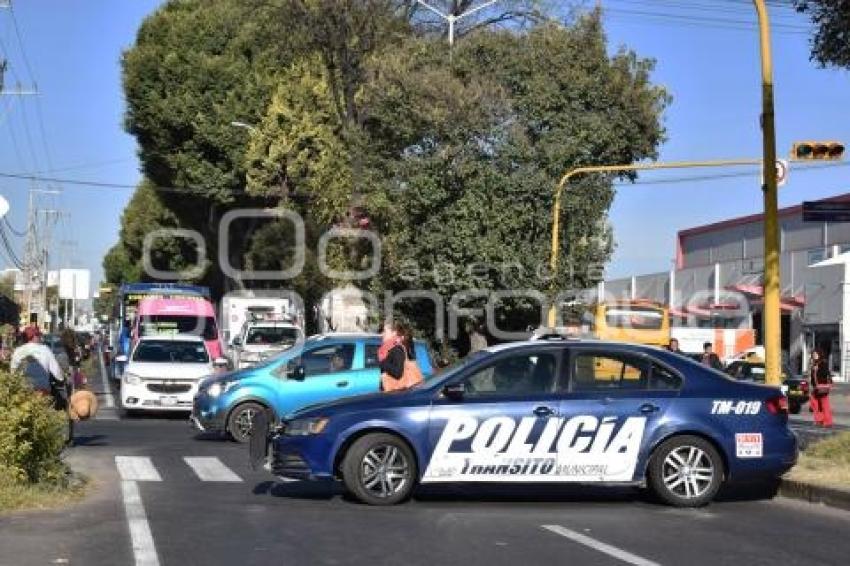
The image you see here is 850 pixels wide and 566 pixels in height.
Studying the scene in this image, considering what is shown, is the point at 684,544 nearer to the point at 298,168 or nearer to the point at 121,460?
the point at 121,460

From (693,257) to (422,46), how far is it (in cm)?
4079

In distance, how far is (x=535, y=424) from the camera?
35.9ft

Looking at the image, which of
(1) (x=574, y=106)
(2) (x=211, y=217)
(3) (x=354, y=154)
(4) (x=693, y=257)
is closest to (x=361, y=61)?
(3) (x=354, y=154)

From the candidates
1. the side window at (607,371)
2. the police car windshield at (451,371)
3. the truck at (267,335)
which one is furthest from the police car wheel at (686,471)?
the truck at (267,335)

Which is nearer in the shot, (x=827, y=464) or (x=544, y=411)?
(x=544, y=411)

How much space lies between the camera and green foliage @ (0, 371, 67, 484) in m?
10.5

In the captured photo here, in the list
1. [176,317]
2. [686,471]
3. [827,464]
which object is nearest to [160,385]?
[176,317]

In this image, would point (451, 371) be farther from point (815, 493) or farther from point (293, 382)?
point (293, 382)

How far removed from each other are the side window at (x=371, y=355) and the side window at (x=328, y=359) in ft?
0.73

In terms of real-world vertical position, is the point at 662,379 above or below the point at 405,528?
above

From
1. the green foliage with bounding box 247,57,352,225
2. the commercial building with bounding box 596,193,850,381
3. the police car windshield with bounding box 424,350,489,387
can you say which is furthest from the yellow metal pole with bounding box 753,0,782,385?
the commercial building with bounding box 596,193,850,381

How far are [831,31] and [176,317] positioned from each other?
77.8 ft

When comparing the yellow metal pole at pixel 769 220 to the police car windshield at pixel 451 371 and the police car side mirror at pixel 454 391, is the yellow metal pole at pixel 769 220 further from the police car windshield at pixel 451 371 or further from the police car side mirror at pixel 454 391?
the police car side mirror at pixel 454 391

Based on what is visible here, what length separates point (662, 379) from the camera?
11.3 metres
